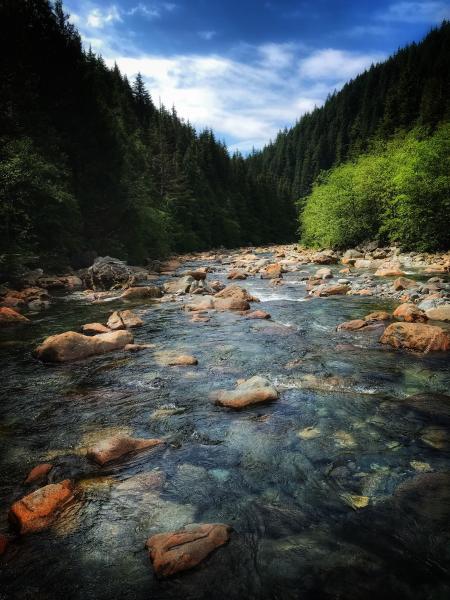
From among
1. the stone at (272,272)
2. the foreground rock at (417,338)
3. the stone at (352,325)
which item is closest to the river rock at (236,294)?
the stone at (352,325)

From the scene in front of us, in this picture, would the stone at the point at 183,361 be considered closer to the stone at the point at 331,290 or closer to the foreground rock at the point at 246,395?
the foreground rock at the point at 246,395

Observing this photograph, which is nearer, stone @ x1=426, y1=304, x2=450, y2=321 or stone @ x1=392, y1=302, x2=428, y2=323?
stone @ x1=426, y1=304, x2=450, y2=321

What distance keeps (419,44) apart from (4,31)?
5415 inches

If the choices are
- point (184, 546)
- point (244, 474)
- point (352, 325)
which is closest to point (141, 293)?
point (352, 325)

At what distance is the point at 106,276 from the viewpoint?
1731 cm

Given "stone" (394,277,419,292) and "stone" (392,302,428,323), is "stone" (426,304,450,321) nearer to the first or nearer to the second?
"stone" (392,302,428,323)

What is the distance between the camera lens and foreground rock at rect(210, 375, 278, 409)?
16.1ft

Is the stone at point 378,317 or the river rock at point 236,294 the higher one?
the river rock at point 236,294

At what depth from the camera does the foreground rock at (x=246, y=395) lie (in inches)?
193

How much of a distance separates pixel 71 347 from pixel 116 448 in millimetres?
3728

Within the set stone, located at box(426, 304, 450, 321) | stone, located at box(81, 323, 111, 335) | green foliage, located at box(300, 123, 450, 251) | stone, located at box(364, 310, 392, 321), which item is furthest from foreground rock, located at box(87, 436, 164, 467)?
green foliage, located at box(300, 123, 450, 251)

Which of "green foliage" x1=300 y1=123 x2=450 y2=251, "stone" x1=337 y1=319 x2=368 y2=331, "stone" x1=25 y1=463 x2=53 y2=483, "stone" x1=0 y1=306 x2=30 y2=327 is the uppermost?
"green foliage" x1=300 y1=123 x2=450 y2=251

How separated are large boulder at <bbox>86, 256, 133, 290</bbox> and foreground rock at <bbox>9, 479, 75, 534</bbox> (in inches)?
561

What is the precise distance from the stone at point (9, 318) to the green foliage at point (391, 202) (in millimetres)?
24325
